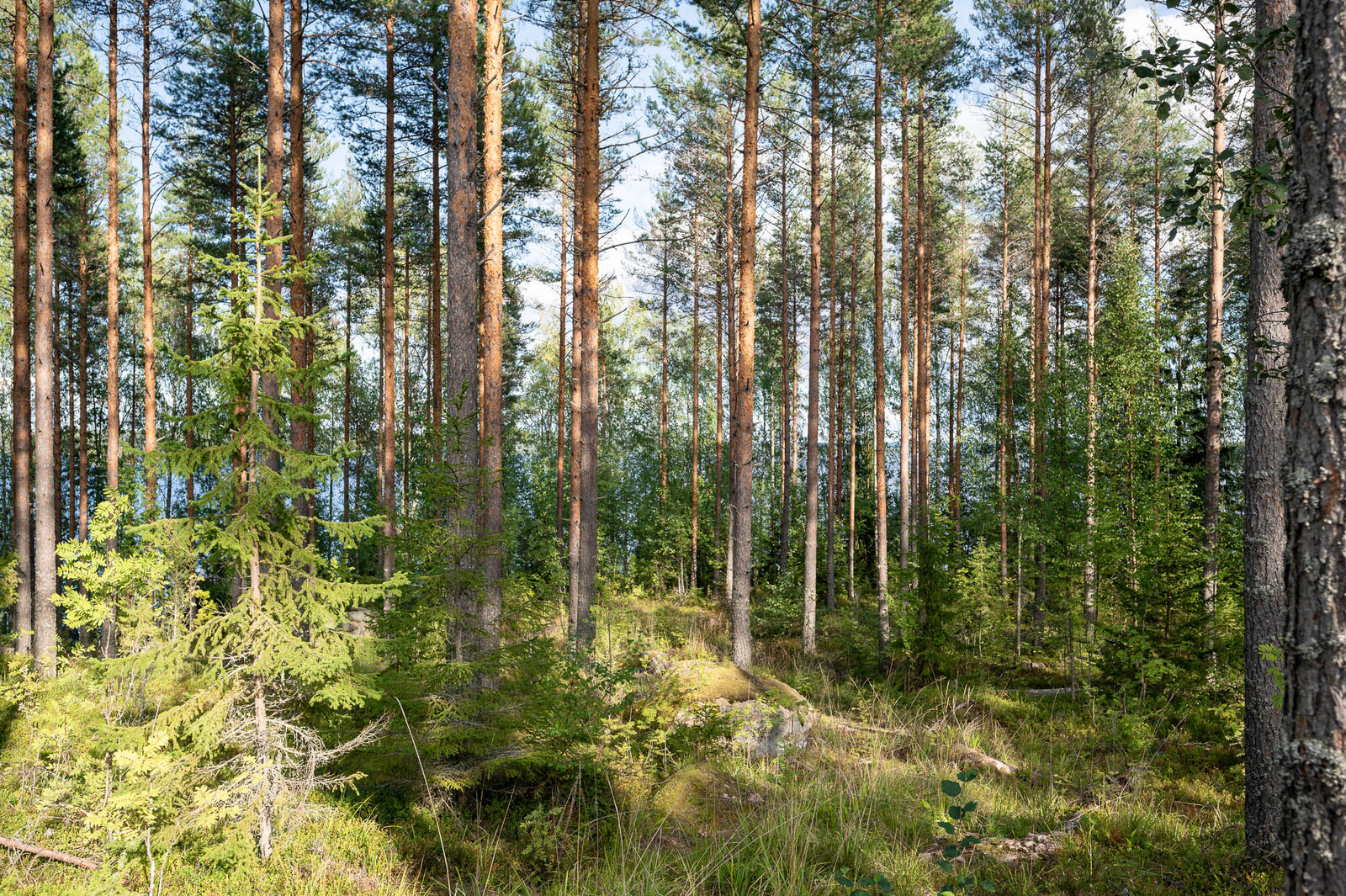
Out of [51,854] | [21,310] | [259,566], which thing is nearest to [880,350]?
[259,566]

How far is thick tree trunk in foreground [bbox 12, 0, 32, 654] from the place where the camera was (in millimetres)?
10234

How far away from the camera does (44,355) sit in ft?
31.2

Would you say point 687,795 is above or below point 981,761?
above

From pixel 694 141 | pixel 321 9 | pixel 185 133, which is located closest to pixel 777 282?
pixel 694 141

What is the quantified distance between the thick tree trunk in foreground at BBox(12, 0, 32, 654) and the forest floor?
4979 millimetres

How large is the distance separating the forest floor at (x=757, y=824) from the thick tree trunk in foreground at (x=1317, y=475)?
167 cm

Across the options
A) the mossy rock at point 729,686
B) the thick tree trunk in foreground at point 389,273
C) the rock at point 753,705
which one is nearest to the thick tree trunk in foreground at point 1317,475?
the rock at point 753,705

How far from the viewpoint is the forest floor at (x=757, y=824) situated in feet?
13.2

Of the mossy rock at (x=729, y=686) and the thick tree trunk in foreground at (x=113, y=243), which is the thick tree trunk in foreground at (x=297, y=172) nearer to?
the thick tree trunk in foreground at (x=113, y=243)

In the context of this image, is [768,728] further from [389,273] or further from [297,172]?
[389,273]

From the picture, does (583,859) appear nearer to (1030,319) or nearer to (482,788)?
(482,788)

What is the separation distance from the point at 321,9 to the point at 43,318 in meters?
6.58

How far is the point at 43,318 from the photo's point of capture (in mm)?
9586

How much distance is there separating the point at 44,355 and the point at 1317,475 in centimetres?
1325
